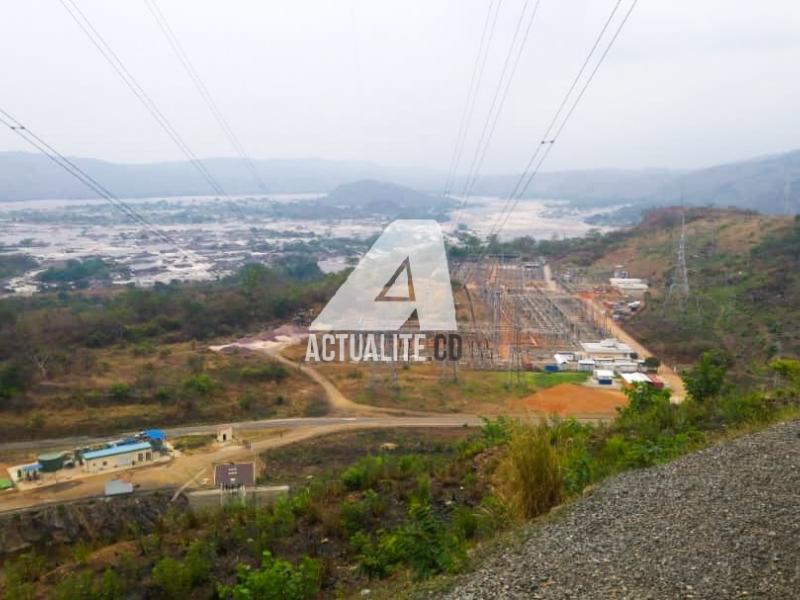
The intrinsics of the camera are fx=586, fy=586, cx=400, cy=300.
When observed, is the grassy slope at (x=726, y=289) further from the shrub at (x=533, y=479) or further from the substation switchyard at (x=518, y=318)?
the shrub at (x=533, y=479)

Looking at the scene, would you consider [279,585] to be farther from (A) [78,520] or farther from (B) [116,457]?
(B) [116,457]

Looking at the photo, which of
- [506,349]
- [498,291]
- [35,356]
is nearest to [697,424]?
[506,349]

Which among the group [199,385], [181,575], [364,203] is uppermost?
[364,203]

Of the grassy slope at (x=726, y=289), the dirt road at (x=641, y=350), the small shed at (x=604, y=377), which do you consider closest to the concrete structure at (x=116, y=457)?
the dirt road at (x=641, y=350)

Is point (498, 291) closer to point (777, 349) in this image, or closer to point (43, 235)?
point (777, 349)

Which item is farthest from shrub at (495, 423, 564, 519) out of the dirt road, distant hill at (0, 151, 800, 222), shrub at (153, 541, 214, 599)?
distant hill at (0, 151, 800, 222)

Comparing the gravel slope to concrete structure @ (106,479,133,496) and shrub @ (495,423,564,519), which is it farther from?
concrete structure @ (106,479,133,496)

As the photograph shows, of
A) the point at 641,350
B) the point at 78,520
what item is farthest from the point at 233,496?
the point at 641,350

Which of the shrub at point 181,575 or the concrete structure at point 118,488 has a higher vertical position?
the shrub at point 181,575
